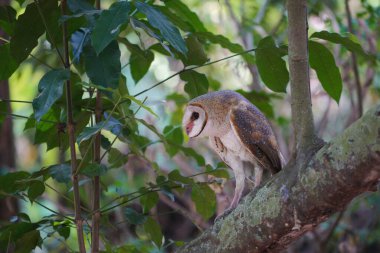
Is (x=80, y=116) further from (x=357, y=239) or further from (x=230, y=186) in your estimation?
(x=357, y=239)

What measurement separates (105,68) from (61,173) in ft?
1.22

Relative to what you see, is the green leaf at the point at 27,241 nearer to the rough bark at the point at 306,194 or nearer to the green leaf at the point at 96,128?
the green leaf at the point at 96,128

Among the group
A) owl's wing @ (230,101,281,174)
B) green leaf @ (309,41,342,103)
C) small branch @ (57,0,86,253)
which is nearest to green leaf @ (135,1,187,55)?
small branch @ (57,0,86,253)

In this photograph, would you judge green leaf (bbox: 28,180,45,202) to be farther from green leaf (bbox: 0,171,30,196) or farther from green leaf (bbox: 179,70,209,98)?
green leaf (bbox: 179,70,209,98)

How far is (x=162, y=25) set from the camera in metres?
1.49

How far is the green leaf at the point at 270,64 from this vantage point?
1876mm

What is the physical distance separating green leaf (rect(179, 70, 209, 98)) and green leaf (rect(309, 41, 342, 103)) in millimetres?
416

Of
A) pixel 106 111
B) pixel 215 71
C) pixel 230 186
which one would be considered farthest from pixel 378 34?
pixel 106 111

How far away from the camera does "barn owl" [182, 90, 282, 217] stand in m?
2.04

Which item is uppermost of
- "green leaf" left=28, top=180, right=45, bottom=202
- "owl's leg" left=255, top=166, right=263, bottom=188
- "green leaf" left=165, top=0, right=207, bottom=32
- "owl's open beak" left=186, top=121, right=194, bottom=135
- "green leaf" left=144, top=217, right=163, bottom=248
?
"green leaf" left=165, top=0, right=207, bottom=32

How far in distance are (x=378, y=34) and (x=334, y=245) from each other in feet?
4.89

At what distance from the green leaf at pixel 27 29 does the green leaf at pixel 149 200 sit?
665 mm

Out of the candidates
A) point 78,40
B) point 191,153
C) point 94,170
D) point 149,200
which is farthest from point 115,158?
point 78,40

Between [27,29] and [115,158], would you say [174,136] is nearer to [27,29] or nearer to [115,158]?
[115,158]
